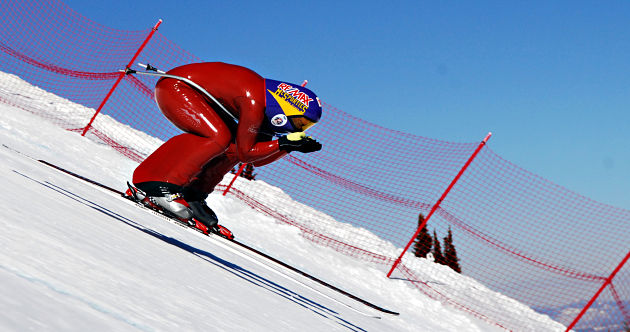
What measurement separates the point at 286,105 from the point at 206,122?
0.50 m

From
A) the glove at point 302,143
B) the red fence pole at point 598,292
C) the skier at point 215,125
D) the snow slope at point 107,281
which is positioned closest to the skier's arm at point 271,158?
the skier at point 215,125

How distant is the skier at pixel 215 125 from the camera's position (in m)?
3.17

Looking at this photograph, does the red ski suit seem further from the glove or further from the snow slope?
the snow slope

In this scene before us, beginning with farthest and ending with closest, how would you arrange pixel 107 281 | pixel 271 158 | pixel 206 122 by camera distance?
pixel 271 158 < pixel 206 122 < pixel 107 281

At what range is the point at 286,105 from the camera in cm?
326

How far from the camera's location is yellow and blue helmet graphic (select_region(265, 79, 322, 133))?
325cm

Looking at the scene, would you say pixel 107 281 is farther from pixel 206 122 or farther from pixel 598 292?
pixel 598 292

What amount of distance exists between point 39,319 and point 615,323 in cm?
746

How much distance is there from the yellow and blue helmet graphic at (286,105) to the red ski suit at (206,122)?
0.17 ft

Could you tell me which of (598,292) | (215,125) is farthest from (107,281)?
(598,292)

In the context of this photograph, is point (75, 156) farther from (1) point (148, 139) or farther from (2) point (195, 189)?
(1) point (148, 139)

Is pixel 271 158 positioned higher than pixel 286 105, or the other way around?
pixel 286 105

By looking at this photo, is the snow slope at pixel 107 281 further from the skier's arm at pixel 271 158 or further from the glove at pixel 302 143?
the glove at pixel 302 143

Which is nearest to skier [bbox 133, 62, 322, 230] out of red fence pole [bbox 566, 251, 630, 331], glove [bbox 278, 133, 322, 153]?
glove [bbox 278, 133, 322, 153]
